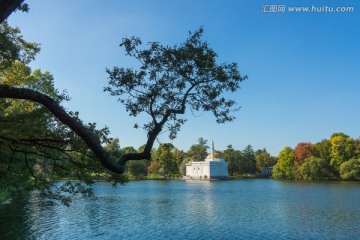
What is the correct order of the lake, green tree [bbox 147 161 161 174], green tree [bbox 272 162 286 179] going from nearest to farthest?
the lake < green tree [bbox 272 162 286 179] < green tree [bbox 147 161 161 174]

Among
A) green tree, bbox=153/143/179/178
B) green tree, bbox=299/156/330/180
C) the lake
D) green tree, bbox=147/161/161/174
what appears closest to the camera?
the lake

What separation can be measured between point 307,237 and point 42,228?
65.8ft

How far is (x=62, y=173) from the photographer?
30.3 ft

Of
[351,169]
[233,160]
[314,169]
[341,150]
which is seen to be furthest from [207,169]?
[351,169]

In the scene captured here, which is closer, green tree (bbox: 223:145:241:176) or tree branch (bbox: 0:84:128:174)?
tree branch (bbox: 0:84:128:174)

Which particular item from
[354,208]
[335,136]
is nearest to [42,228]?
[354,208]

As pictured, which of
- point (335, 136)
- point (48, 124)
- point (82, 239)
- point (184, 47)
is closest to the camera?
point (184, 47)

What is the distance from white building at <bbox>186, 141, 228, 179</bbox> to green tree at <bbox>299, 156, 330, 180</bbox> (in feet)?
119

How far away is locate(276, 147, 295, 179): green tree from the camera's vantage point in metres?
116

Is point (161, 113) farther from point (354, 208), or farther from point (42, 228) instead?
point (354, 208)

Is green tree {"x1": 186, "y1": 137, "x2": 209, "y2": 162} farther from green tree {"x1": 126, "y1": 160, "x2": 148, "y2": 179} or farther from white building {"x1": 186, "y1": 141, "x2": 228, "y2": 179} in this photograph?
green tree {"x1": 126, "y1": 160, "x2": 148, "y2": 179}

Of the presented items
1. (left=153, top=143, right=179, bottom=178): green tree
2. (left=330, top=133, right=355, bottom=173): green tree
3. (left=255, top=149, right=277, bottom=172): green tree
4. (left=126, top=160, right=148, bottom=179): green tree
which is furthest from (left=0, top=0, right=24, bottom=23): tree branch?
(left=255, top=149, right=277, bottom=172): green tree

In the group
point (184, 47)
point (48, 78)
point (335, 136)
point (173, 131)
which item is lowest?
point (173, 131)

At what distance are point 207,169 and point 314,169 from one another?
43.4 metres
